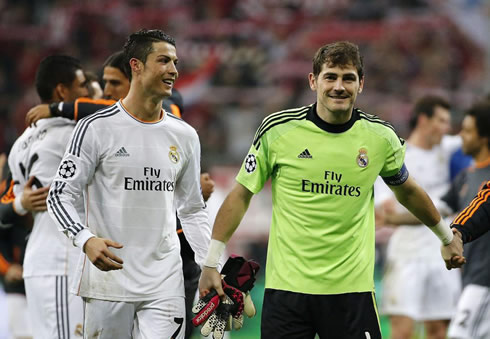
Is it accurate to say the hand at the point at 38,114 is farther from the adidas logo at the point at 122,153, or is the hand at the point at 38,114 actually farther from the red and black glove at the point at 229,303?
the red and black glove at the point at 229,303

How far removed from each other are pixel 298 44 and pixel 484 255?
1234 centimetres

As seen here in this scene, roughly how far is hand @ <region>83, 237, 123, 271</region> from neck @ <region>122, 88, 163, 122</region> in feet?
2.66

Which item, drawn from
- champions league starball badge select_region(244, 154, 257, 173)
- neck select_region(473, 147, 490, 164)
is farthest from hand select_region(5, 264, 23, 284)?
neck select_region(473, 147, 490, 164)

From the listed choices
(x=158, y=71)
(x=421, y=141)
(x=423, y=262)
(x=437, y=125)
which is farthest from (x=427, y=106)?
(x=158, y=71)

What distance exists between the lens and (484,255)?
719cm

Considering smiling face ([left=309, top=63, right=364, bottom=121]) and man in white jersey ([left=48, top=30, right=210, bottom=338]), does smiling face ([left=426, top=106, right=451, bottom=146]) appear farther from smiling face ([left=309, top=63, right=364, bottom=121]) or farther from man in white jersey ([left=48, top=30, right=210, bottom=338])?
man in white jersey ([left=48, top=30, right=210, bottom=338])

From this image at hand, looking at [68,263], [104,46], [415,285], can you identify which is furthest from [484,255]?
[104,46]

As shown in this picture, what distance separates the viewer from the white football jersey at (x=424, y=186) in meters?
9.34

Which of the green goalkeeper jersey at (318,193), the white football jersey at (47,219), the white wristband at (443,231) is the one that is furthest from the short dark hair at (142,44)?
the white wristband at (443,231)

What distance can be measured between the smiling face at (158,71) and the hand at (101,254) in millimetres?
936

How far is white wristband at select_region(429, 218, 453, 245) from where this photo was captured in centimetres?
564

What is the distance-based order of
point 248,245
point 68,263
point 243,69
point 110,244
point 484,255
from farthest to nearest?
point 243,69, point 248,245, point 484,255, point 68,263, point 110,244

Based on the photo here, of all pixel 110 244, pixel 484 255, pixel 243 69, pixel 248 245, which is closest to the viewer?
pixel 110 244

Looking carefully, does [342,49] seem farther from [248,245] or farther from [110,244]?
[248,245]
